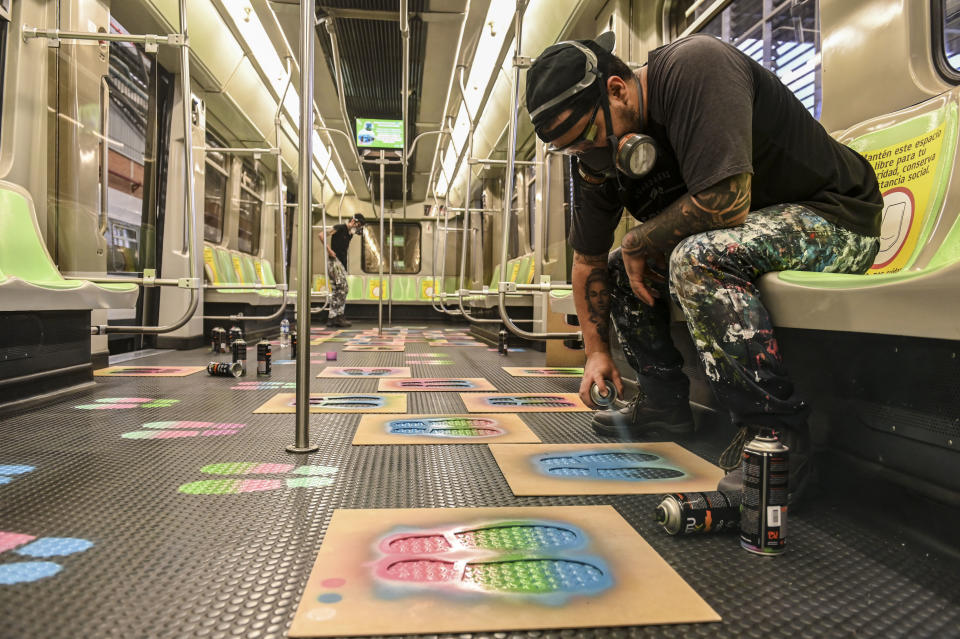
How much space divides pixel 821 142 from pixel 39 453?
2072 millimetres

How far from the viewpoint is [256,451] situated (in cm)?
151

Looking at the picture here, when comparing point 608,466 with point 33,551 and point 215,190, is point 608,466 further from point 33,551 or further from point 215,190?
point 215,190

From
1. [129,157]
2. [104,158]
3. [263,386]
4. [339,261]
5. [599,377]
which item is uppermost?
[129,157]

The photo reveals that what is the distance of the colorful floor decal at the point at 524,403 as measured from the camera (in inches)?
84.8

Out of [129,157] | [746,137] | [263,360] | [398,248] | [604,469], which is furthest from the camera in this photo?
[398,248]

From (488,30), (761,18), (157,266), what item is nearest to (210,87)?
(157,266)

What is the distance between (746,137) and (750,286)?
295mm

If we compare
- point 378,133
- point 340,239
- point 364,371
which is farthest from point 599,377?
point 340,239

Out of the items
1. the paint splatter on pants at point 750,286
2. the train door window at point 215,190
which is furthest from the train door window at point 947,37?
the train door window at point 215,190

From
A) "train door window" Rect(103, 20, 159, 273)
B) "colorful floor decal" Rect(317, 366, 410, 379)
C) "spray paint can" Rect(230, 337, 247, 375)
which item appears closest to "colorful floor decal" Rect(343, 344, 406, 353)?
"colorful floor decal" Rect(317, 366, 410, 379)

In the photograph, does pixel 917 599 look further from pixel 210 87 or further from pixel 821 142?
pixel 210 87

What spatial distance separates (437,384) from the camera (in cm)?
286

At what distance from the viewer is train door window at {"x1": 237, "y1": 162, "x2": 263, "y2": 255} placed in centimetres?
755

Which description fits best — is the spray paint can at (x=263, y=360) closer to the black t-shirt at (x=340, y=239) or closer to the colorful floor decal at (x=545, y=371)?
the colorful floor decal at (x=545, y=371)
